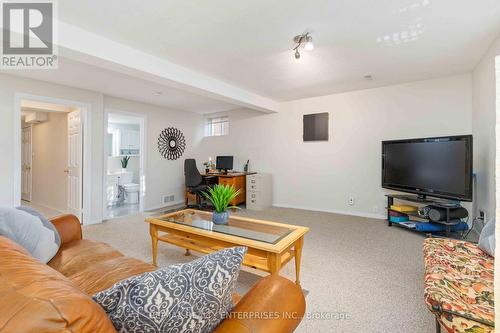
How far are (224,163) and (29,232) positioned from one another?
4509 millimetres

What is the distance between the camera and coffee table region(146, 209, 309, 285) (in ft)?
6.10

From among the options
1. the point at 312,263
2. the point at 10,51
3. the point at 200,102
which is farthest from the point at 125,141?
the point at 312,263

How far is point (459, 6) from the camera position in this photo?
1951 mm

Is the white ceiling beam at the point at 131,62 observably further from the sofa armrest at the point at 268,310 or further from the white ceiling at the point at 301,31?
the sofa armrest at the point at 268,310

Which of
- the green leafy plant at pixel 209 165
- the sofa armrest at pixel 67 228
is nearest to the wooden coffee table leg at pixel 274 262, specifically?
the sofa armrest at pixel 67 228

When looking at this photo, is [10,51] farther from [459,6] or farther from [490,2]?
[490,2]

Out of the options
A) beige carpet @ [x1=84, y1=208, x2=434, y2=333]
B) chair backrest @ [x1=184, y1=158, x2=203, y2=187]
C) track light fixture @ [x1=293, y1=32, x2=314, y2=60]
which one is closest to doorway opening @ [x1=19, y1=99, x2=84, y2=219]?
beige carpet @ [x1=84, y1=208, x2=434, y2=333]

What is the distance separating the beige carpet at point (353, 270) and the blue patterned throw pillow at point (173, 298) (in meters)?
1.15

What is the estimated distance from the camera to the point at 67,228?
1997 millimetres

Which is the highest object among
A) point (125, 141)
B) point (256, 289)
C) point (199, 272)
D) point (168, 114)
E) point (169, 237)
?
point (168, 114)

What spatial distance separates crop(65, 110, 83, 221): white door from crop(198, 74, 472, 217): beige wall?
10.4ft

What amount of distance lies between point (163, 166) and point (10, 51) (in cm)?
328

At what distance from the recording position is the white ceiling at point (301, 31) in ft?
6.39

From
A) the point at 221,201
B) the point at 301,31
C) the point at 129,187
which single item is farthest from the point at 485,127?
the point at 129,187
